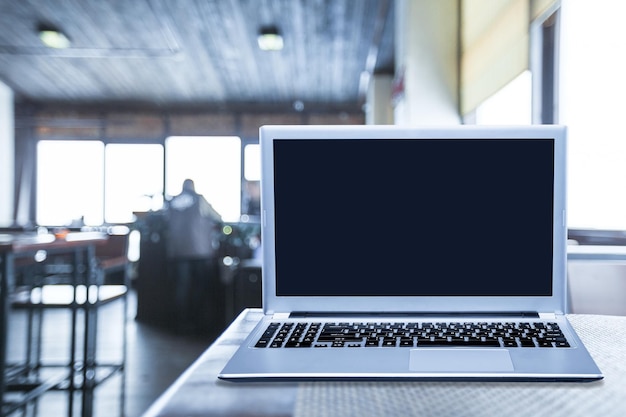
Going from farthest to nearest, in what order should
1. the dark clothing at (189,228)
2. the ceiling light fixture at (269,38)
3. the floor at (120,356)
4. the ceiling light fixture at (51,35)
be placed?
the ceiling light fixture at (51,35), the ceiling light fixture at (269,38), the dark clothing at (189,228), the floor at (120,356)

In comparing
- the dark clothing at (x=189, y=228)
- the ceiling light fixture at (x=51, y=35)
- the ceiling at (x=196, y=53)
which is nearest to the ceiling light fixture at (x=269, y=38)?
the ceiling at (x=196, y=53)

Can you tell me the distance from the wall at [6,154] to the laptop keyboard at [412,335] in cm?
921

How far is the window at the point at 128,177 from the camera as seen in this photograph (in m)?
9.52

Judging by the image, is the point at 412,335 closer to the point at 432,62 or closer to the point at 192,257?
the point at 432,62

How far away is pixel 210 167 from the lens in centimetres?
964

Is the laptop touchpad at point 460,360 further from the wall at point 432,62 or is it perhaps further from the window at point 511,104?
the wall at point 432,62

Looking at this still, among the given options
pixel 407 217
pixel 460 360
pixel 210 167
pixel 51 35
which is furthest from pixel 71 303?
pixel 210 167

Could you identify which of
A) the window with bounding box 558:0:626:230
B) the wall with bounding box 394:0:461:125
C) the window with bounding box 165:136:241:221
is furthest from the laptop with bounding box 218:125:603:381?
the window with bounding box 165:136:241:221

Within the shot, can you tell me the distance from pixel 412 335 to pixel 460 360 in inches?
3.9

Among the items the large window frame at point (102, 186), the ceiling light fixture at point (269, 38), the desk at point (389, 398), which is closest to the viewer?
the desk at point (389, 398)

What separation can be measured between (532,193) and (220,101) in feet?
29.2

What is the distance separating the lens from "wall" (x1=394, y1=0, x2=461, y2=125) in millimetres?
3992

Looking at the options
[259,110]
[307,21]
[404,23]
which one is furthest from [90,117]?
[404,23]

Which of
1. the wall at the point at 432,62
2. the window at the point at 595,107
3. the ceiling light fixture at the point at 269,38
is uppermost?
the ceiling light fixture at the point at 269,38
